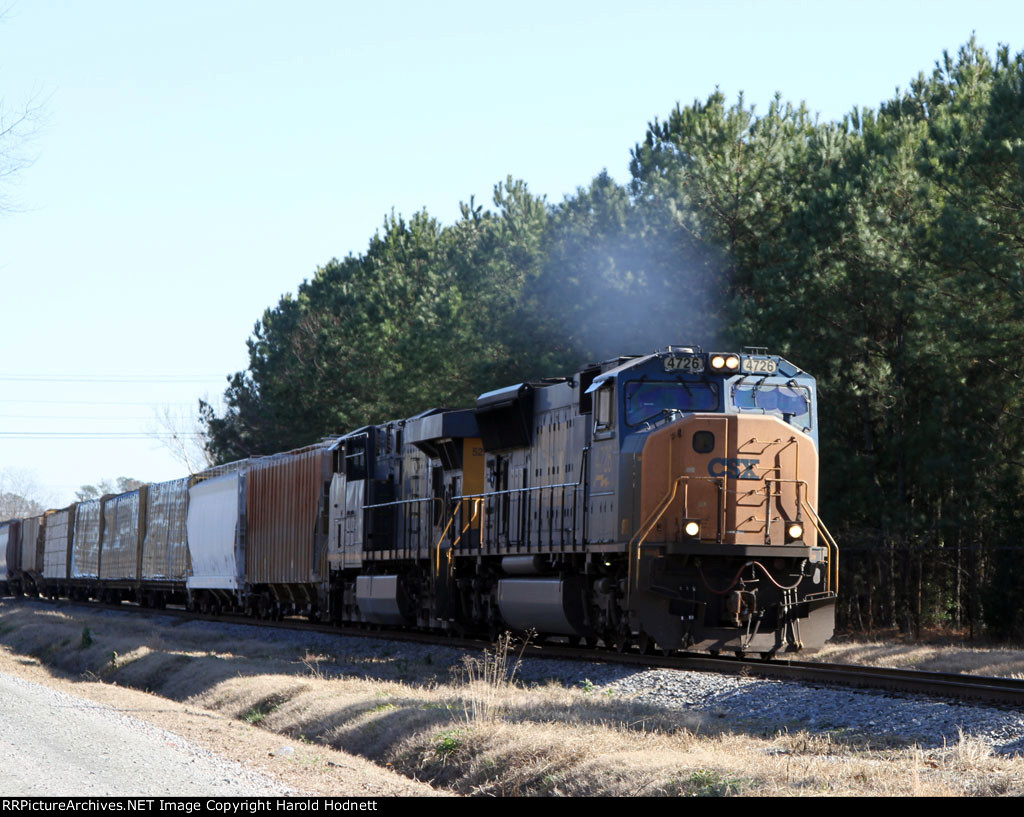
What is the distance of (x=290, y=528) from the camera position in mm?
27094

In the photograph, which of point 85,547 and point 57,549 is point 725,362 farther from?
point 57,549

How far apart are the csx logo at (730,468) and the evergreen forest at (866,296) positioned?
876 centimetres

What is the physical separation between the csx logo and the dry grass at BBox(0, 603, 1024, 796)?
Answer: 304 centimetres

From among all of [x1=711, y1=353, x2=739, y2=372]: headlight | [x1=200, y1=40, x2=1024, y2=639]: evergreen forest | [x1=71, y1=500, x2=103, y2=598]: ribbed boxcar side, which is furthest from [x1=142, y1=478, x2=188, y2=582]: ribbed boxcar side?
[x1=711, y1=353, x2=739, y2=372]: headlight

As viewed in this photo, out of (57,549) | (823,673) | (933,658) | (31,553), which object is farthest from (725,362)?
(31,553)

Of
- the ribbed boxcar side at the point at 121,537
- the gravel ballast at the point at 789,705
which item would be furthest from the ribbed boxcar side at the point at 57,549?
the gravel ballast at the point at 789,705

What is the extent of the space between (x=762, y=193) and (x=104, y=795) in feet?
78.0

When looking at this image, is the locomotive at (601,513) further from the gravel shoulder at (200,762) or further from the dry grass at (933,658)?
the gravel shoulder at (200,762)

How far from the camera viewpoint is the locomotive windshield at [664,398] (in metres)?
15.1

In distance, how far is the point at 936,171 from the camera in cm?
2372

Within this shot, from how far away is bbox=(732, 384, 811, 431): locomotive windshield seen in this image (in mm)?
15359

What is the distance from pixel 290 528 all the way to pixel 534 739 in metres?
18.1

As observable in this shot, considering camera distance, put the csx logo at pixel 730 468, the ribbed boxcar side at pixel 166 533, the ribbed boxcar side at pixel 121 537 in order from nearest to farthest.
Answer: the csx logo at pixel 730 468
the ribbed boxcar side at pixel 166 533
the ribbed boxcar side at pixel 121 537

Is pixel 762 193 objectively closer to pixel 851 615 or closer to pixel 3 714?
pixel 851 615
